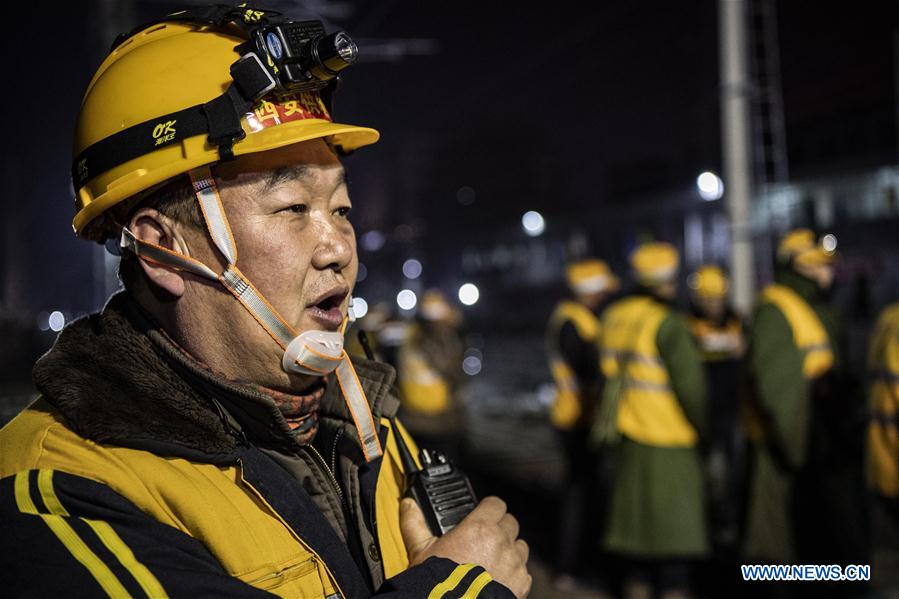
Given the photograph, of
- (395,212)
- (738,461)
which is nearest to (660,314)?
(738,461)

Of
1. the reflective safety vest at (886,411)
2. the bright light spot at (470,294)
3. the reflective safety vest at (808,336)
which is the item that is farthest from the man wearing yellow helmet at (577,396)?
the bright light spot at (470,294)

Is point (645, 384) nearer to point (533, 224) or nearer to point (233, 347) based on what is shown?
point (233, 347)

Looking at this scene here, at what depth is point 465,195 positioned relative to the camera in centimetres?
6328

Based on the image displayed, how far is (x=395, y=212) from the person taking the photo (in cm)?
4706

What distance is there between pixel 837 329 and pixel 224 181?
15.7ft

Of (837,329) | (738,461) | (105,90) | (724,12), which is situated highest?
(724,12)

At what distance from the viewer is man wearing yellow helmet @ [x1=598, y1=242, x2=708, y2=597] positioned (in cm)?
514

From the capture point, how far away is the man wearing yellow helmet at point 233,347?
1.40 metres

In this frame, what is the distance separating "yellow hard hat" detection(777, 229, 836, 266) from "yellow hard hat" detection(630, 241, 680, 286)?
2.44ft

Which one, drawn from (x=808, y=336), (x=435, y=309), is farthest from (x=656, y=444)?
(x=435, y=309)

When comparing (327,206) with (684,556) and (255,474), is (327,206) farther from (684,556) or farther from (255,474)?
(684,556)

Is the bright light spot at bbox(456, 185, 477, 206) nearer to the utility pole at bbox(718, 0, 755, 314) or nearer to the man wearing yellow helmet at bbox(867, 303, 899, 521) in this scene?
the utility pole at bbox(718, 0, 755, 314)

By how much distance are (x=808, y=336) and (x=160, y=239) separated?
4418 mm

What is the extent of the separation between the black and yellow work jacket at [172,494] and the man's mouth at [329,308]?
0.72 feet
